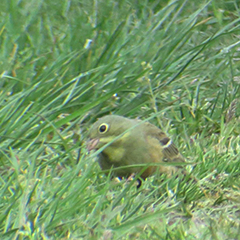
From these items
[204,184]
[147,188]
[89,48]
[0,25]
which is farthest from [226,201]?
[0,25]

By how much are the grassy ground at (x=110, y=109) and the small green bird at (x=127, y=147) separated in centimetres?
9

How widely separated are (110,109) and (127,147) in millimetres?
892

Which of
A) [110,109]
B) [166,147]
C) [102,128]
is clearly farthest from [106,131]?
[110,109]

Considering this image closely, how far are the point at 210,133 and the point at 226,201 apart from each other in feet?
4.23

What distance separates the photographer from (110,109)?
4.63 m

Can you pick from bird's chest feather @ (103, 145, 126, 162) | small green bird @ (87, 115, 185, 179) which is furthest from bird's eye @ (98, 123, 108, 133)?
bird's chest feather @ (103, 145, 126, 162)

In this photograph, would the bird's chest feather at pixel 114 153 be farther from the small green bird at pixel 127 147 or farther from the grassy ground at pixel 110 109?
the grassy ground at pixel 110 109

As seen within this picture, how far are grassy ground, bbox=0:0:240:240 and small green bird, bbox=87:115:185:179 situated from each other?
3.7 inches

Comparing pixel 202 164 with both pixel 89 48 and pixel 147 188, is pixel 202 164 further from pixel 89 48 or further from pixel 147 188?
pixel 89 48

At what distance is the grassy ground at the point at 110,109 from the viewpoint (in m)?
2.96

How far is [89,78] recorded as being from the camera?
15.3ft

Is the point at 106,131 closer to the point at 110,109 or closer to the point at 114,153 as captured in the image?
the point at 114,153

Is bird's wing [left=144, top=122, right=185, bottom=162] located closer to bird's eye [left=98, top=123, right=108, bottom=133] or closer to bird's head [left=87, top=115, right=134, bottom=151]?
bird's head [left=87, top=115, right=134, bottom=151]

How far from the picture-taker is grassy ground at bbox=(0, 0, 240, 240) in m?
2.96
